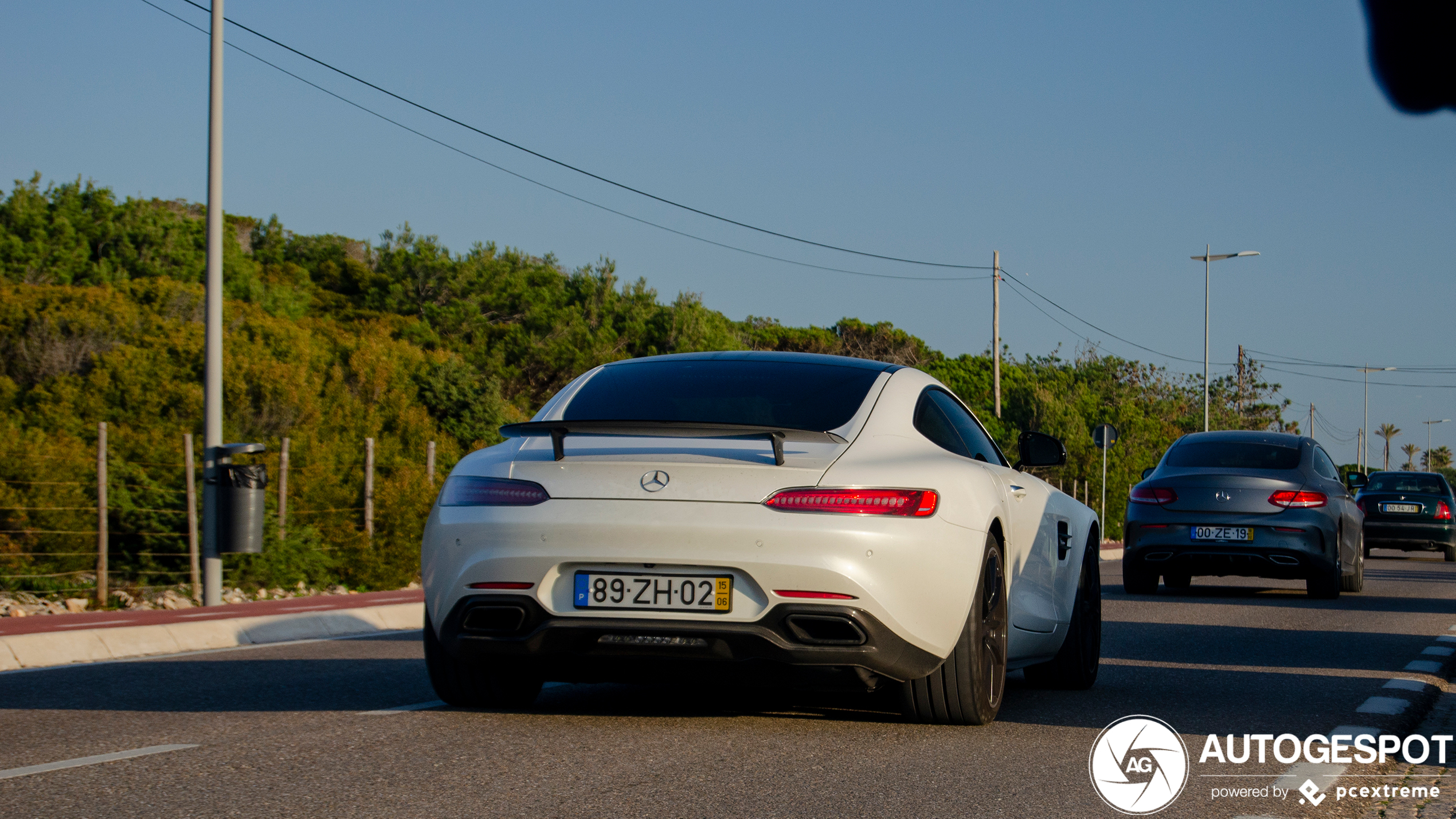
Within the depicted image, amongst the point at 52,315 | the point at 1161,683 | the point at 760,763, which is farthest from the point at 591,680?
the point at 52,315

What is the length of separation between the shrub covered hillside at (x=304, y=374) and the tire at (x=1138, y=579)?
8.23m

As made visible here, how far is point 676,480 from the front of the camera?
509cm

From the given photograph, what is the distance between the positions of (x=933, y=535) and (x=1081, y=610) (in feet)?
8.18

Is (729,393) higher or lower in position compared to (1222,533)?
higher

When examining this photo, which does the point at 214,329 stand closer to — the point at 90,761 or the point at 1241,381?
the point at 90,761

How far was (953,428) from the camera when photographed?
21.1 ft

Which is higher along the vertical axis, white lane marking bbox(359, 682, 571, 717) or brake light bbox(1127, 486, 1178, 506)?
brake light bbox(1127, 486, 1178, 506)

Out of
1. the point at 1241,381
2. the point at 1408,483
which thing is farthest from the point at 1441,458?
the point at 1408,483

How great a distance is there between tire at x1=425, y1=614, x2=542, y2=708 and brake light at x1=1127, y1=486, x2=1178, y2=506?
9.54 metres

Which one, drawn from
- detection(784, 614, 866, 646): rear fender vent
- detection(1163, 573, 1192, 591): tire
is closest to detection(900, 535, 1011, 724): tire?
detection(784, 614, 866, 646): rear fender vent

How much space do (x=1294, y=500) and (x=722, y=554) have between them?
1036 cm

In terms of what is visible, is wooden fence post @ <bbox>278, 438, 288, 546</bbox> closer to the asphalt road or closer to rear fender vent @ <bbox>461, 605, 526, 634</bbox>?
the asphalt road

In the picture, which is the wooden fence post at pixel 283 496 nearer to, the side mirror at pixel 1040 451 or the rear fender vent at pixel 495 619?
the side mirror at pixel 1040 451

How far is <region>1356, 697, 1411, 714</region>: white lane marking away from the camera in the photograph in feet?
21.3
